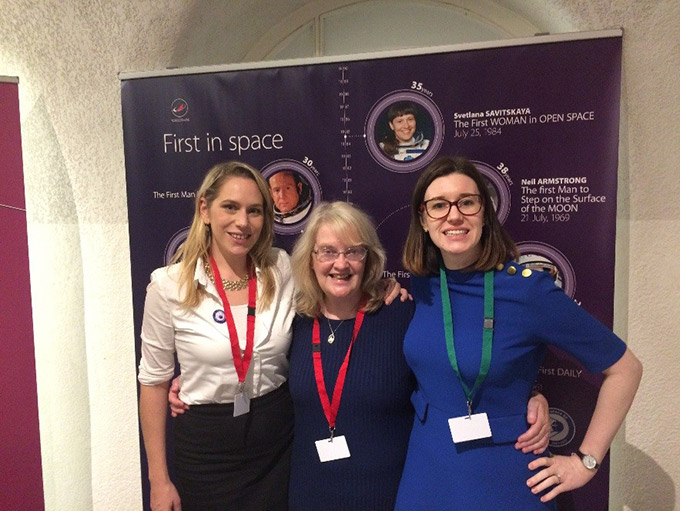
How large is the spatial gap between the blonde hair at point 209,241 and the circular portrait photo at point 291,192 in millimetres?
339

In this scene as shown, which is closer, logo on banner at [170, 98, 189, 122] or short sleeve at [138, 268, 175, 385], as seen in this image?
short sleeve at [138, 268, 175, 385]

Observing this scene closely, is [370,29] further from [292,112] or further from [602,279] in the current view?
[602,279]

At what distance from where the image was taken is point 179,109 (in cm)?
210

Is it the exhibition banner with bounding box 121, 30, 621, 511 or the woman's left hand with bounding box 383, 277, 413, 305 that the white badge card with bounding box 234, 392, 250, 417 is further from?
the exhibition banner with bounding box 121, 30, 621, 511

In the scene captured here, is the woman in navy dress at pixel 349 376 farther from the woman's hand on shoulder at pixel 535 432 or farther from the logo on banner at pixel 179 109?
the logo on banner at pixel 179 109

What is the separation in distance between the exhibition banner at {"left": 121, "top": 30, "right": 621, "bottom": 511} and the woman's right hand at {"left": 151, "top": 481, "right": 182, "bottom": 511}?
37.5 inches

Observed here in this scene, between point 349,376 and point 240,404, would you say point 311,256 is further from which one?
point 240,404

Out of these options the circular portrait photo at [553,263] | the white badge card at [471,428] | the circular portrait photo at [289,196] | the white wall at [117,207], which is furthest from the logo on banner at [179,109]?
the white badge card at [471,428]

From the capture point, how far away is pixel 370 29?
8.19 feet

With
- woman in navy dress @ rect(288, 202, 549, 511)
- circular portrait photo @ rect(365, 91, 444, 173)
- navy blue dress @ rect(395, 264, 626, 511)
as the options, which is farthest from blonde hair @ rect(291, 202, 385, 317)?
circular portrait photo @ rect(365, 91, 444, 173)

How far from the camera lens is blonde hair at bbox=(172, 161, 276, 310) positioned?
5.26 ft

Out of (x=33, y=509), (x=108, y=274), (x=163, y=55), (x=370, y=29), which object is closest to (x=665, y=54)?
(x=370, y=29)

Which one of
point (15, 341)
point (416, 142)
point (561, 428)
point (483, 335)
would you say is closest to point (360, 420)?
point (483, 335)

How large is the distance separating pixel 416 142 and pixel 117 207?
1.52m
